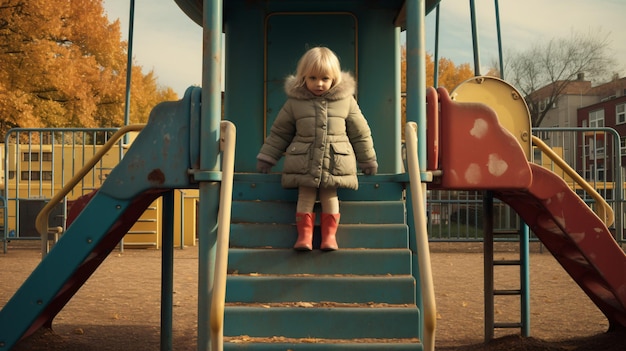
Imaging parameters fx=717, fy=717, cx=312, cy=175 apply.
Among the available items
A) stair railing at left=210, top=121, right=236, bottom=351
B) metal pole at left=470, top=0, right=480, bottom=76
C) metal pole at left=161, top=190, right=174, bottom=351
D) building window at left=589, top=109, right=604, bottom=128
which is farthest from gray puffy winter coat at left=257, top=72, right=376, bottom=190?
building window at left=589, top=109, right=604, bottom=128

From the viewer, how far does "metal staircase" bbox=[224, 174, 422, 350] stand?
382 centimetres

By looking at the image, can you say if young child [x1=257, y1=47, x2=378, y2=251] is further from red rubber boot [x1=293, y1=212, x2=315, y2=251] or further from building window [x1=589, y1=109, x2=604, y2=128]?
building window [x1=589, y1=109, x2=604, y2=128]

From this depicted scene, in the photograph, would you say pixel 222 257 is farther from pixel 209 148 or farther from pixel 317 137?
pixel 317 137

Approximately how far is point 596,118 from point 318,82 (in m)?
50.1

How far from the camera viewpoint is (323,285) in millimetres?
3980

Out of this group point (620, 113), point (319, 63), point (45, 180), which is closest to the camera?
point (319, 63)

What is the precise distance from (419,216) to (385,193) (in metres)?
1.10

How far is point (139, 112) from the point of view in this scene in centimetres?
3197

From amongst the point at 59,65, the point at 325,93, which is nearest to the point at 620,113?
the point at 59,65

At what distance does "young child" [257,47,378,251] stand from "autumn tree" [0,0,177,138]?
57.3 feet

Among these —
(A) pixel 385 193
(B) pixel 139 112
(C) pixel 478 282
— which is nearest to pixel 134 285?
(C) pixel 478 282

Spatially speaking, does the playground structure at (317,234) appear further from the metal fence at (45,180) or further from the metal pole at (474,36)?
the metal fence at (45,180)

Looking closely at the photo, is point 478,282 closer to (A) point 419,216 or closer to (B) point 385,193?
(B) point 385,193

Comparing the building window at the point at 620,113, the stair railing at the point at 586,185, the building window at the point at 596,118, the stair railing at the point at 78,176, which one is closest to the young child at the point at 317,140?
the stair railing at the point at 78,176
